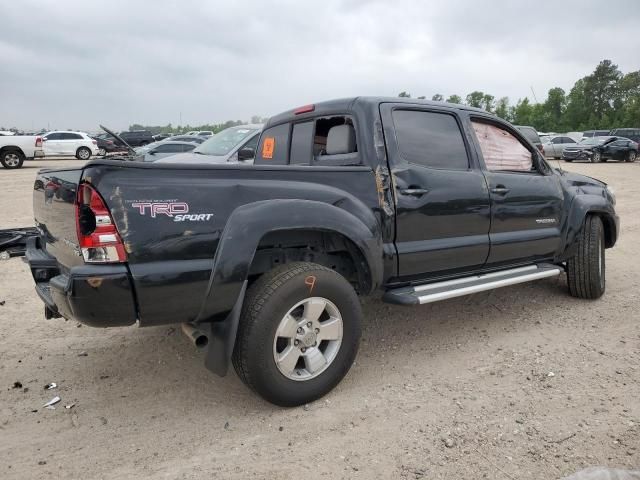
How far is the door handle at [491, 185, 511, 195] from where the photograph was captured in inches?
156

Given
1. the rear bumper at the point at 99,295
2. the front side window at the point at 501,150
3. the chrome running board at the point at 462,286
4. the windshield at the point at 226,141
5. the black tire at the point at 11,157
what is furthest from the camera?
the black tire at the point at 11,157

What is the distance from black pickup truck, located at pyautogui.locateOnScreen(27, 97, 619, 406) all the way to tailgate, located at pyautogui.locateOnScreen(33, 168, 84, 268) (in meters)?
0.02

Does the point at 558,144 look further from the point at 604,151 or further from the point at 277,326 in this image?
the point at 277,326

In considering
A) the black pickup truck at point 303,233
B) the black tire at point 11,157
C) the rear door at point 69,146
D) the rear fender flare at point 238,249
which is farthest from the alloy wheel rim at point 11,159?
the rear fender flare at point 238,249

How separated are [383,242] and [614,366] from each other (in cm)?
180

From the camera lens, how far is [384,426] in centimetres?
275

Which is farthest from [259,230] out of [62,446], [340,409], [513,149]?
[513,149]

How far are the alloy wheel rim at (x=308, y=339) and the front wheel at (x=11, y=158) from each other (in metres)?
20.6

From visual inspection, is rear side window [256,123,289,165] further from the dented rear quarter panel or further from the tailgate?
the tailgate

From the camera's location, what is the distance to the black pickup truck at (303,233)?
8.00 ft

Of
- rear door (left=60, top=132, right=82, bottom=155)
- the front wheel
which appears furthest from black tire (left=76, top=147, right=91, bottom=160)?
the front wheel

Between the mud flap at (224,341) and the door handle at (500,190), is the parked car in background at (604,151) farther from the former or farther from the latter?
the mud flap at (224,341)

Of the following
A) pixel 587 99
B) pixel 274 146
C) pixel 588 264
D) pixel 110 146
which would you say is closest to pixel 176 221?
pixel 274 146

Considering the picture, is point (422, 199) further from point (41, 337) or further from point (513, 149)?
point (41, 337)
